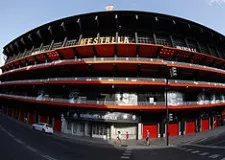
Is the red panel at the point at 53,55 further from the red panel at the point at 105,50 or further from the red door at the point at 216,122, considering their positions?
the red door at the point at 216,122

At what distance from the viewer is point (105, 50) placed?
90.6 ft

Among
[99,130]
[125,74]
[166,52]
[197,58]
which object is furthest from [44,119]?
[197,58]

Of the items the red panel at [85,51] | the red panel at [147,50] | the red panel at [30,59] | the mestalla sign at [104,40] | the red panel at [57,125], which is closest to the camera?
the red panel at [147,50]

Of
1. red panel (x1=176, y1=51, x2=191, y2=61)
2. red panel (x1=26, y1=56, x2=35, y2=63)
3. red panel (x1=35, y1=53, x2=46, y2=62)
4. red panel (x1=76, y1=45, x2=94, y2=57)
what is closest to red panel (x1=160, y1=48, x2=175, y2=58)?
red panel (x1=176, y1=51, x2=191, y2=61)

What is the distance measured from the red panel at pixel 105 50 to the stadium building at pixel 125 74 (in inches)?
4.1

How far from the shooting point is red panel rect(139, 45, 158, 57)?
2680cm

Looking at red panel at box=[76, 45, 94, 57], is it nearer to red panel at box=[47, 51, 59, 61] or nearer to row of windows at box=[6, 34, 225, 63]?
row of windows at box=[6, 34, 225, 63]

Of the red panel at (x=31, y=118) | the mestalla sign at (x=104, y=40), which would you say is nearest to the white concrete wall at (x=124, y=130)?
the mestalla sign at (x=104, y=40)

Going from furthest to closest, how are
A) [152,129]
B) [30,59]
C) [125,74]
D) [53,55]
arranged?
[30,59]
[53,55]
[152,129]
[125,74]

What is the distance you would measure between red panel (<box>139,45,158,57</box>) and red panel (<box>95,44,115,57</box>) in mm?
4301

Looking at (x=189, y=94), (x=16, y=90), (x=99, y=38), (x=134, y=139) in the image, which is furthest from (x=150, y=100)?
(x=16, y=90)

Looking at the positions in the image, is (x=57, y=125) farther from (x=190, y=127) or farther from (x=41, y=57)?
(x=190, y=127)

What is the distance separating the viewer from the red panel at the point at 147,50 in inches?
1055

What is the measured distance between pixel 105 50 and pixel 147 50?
6358mm
